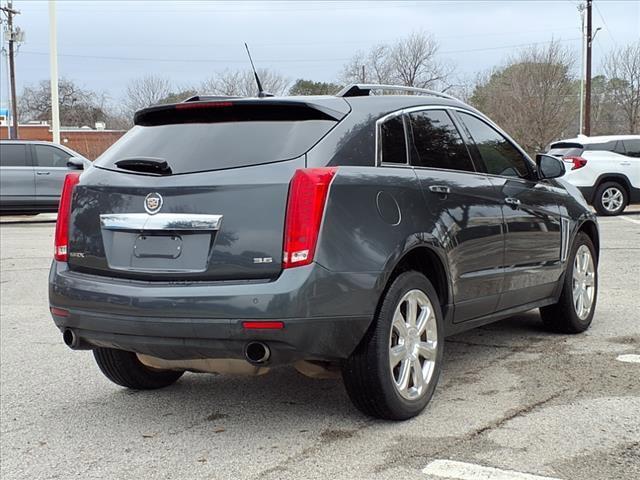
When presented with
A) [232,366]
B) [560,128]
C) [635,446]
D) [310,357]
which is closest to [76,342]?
[232,366]

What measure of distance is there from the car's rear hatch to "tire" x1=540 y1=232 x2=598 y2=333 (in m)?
2.79

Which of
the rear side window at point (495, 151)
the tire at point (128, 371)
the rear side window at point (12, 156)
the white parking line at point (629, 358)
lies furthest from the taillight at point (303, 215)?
the rear side window at point (12, 156)

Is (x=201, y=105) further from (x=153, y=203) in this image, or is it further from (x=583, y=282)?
(x=583, y=282)

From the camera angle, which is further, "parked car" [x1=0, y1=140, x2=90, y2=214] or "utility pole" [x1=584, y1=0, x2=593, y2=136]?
"utility pole" [x1=584, y1=0, x2=593, y2=136]

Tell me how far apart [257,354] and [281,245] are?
53 cm

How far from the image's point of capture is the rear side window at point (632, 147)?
18375 mm

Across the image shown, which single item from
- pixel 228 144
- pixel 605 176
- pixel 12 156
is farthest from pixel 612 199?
pixel 228 144

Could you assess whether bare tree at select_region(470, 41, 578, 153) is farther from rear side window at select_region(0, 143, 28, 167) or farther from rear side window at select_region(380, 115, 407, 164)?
rear side window at select_region(380, 115, 407, 164)

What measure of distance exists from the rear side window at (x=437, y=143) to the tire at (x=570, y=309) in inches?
62.7

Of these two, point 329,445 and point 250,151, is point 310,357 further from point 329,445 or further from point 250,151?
point 250,151

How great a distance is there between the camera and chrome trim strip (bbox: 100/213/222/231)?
12.7 feet

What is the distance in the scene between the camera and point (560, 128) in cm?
4653

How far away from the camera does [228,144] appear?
414cm

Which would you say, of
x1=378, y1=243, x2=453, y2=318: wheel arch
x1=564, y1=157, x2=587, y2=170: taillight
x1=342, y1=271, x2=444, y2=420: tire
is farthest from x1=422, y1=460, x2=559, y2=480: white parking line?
x1=564, y1=157, x2=587, y2=170: taillight
